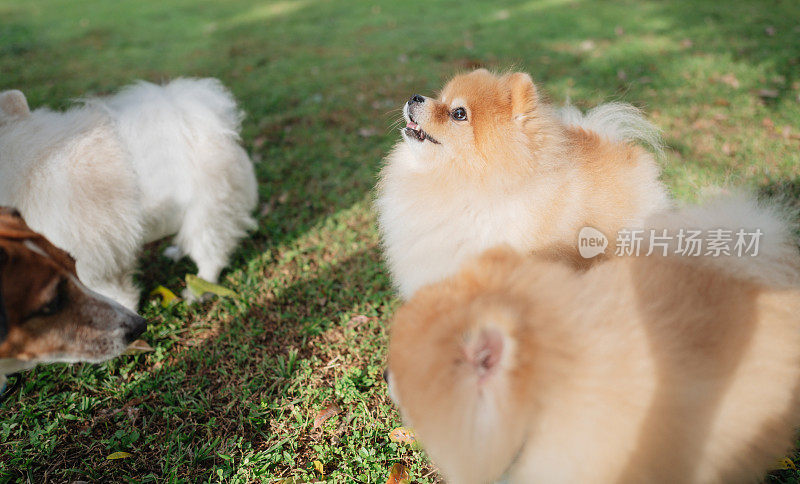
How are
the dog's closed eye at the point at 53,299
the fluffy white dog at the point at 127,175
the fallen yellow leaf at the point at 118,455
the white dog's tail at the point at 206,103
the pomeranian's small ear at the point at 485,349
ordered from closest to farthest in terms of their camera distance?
the pomeranian's small ear at the point at 485,349 → the dog's closed eye at the point at 53,299 → the fallen yellow leaf at the point at 118,455 → the fluffy white dog at the point at 127,175 → the white dog's tail at the point at 206,103

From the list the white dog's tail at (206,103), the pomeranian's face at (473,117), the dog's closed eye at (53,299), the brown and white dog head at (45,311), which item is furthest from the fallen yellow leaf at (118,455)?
the pomeranian's face at (473,117)

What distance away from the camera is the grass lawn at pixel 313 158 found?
2.54 meters

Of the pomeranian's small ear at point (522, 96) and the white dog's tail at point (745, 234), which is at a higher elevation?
the pomeranian's small ear at point (522, 96)

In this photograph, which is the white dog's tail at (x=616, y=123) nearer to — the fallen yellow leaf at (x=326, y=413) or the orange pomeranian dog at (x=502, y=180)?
the orange pomeranian dog at (x=502, y=180)

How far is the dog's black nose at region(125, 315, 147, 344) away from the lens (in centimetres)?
228

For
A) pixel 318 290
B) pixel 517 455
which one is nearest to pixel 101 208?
pixel 318 290

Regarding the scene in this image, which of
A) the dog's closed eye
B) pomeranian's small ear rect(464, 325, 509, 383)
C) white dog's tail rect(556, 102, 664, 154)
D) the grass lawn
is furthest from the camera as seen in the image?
white dog's tail rect(556, 102, 664, 154)

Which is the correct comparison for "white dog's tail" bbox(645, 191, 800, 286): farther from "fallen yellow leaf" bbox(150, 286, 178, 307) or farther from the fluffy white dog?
"fallen yellow leaf" bbox(150, 286, 178, 307)

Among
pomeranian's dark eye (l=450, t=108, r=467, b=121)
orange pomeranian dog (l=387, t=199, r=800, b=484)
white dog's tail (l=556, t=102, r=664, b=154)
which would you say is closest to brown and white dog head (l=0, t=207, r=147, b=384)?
orange pomeranian dog (l=387, t=199, r=800, b=484)

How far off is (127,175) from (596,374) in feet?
10.1

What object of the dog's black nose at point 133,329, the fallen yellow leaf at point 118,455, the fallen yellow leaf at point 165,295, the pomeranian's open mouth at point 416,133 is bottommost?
the fallen yellow leaf at point 118,455

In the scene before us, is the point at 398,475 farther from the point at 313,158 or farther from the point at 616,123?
the point at 313,158

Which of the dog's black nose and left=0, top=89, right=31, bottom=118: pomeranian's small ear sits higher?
left=0, top=89, right=31, bottom=118: pomeranian's small ear

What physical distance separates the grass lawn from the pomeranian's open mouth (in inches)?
51.2
